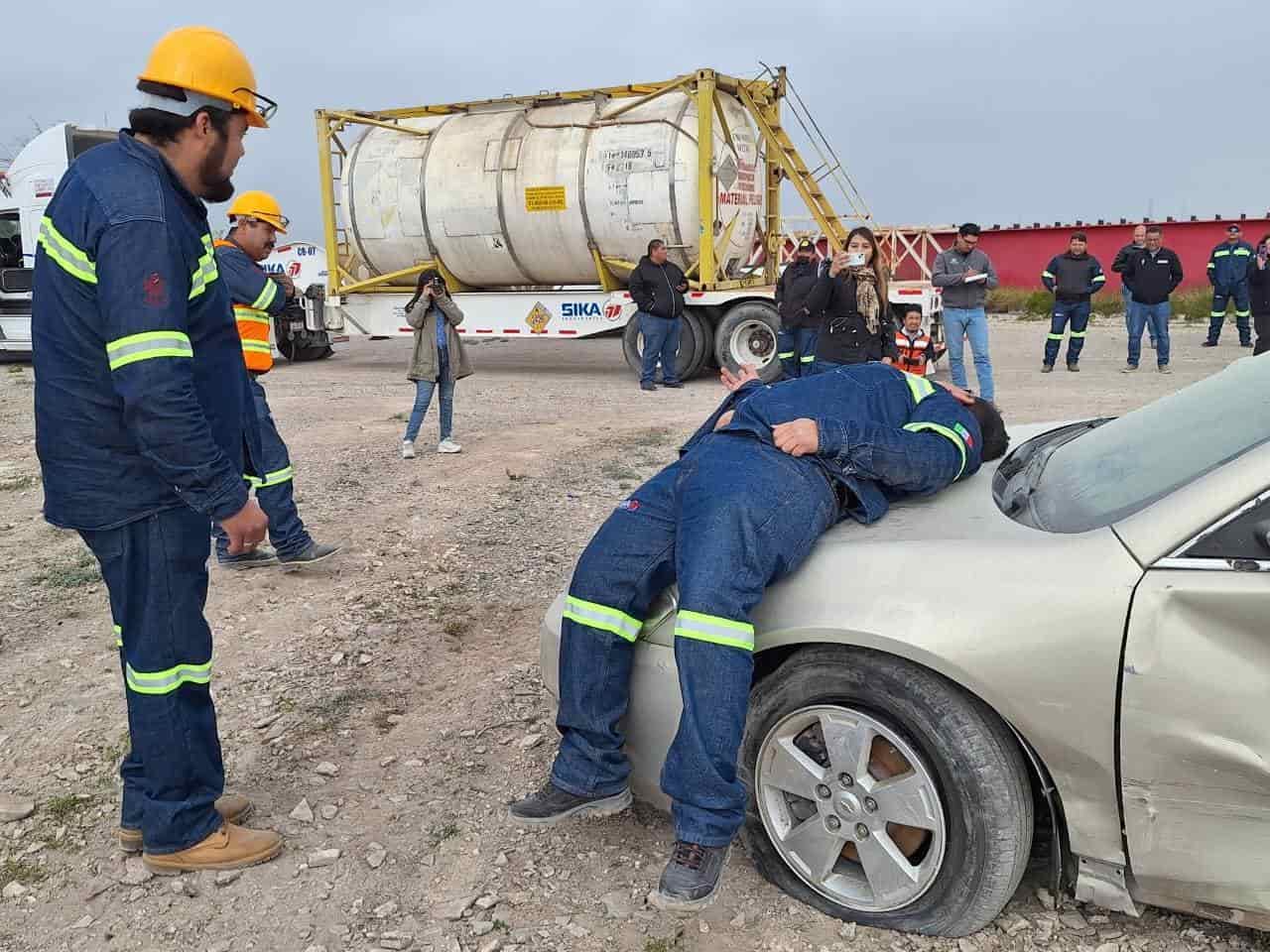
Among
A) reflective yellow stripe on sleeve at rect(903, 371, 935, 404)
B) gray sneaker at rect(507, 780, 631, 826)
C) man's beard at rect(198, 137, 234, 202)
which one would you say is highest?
man's beard at rect(198, 137, 234, 202)

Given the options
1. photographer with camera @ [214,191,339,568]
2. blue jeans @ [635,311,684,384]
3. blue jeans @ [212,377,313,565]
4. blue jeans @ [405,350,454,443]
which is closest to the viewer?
photographer with camera @ [214,191,339,568]

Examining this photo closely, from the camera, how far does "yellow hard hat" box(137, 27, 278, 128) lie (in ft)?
8.11

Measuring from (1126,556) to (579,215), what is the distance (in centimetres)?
1119

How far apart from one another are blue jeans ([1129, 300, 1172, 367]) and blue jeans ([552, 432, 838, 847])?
11.0 meters

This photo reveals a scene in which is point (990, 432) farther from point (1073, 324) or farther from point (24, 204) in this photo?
point (24, 204)

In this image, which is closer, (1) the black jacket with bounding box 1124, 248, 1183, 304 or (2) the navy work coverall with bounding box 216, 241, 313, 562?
(2) the navy work coverall with bounding box 216, 241, 313, 562

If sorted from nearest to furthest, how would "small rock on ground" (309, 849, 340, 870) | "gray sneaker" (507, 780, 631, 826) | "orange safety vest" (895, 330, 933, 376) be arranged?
"gray sneaker" (507, 780, 631, 826)
"small rock on ground" (309, 849, 340, 870)
"orange safety vest" (895, 330, 933, 376)

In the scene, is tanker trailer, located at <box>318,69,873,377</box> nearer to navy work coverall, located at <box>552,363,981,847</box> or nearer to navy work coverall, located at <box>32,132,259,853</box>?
navy work coverall, located at <box>552,363,981,847</box>

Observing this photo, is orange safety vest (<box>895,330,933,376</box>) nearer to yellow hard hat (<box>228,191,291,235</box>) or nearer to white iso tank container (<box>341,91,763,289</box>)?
white iso tank container (<box>341,91,763,289</box>)

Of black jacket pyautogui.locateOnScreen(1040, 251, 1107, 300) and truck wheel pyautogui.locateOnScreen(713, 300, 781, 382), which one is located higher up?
black jacket pyautogui.locateOnScreen(1040, 251, 1107, 300)

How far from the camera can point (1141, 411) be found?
2936 millimetres

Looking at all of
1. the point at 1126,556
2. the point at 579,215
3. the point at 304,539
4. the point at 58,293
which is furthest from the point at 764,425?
the point at 579,215

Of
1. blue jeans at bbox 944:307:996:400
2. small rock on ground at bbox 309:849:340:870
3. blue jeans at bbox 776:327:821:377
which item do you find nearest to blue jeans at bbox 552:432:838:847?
small rock on ground at bbox 309:849:340:870

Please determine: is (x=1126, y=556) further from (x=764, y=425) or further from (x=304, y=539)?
(x=304, y=539)
